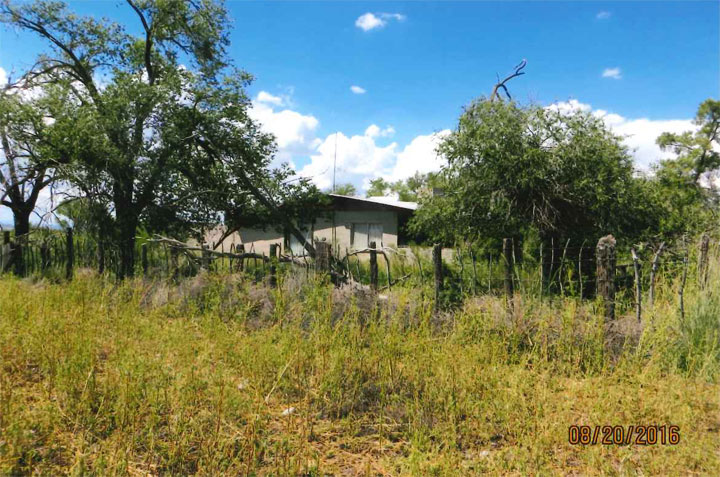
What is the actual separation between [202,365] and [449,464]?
2.82 meters

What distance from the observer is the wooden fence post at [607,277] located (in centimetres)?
578

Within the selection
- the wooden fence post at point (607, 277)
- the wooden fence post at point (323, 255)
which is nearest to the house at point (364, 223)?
the wooden fence post at point (323, 255)

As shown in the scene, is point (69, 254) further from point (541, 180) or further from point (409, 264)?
point (541, 180)

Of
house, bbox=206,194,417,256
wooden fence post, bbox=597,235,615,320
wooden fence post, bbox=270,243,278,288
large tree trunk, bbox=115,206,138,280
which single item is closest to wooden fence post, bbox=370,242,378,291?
wooden fence post, bbox=270,243,278,288

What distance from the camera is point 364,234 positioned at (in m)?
20.3

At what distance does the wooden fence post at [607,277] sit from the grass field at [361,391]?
0.81ft

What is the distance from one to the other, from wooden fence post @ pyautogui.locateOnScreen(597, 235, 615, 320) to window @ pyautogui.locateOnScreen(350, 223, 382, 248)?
1407cm

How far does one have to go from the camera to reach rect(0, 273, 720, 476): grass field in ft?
10.7

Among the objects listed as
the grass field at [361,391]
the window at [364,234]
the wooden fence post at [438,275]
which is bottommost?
the grass field at [361,391]

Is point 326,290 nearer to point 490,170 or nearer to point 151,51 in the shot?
point 490,170

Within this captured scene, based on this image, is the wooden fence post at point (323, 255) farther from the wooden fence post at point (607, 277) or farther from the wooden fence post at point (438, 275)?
the wooden fence post at point (607, 277)

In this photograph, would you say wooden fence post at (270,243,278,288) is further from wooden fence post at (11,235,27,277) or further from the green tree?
wooden fence post at (11,235,27,277)

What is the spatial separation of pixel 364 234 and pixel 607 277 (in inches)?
584

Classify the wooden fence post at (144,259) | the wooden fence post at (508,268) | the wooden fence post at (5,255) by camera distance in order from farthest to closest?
the wooden fence post at (5,255), the wooden fence post at (144,259), the wooden fence post at (508,268)
